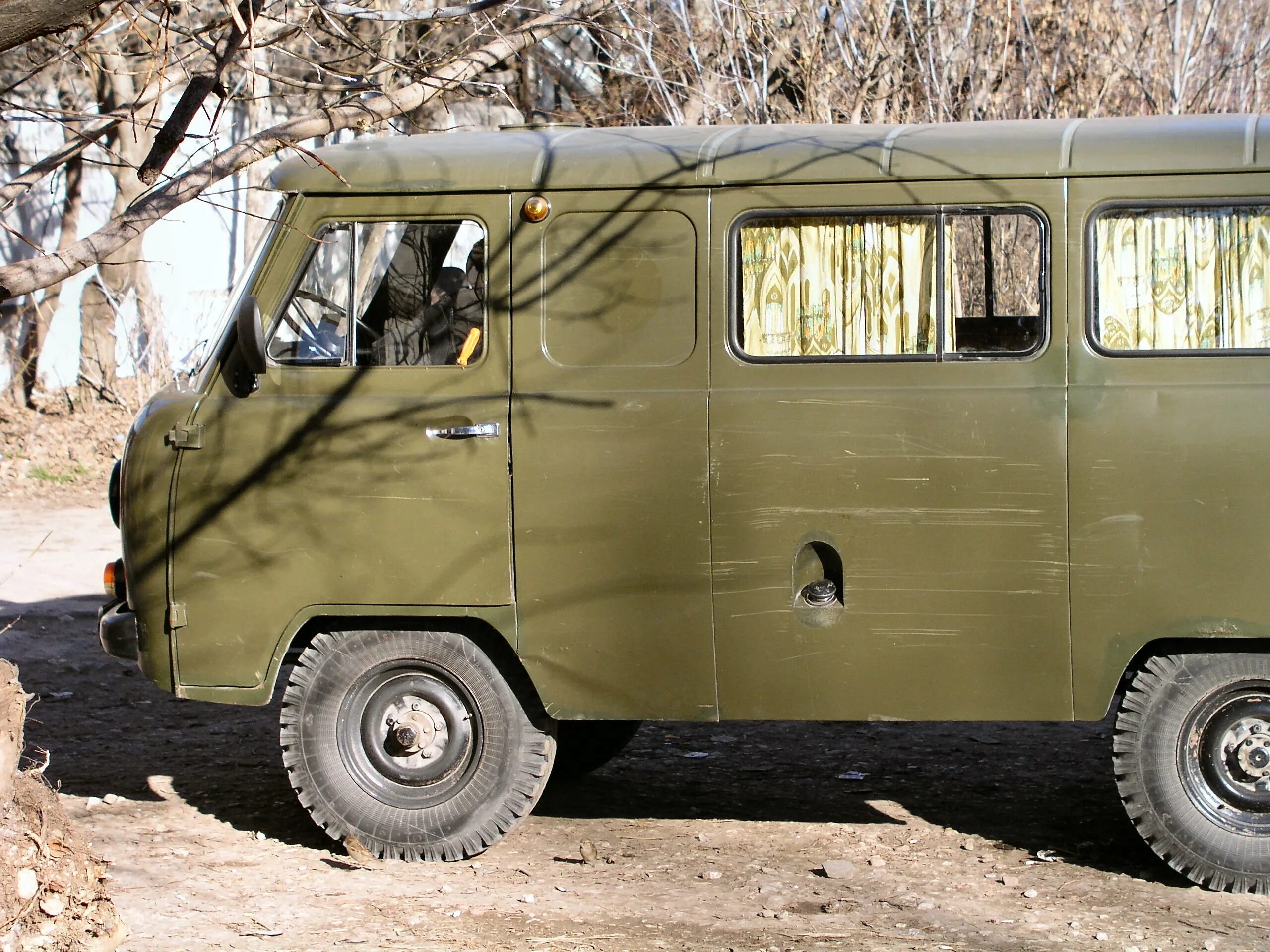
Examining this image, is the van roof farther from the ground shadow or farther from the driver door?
the ground shadow

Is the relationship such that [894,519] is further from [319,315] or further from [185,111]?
[185,111]

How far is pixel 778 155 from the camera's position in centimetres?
516

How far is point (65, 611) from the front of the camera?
9.95m

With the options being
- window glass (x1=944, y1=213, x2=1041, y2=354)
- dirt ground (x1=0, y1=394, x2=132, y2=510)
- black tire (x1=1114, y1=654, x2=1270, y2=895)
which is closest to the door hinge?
window glass (x1=944, y1=213, x2=1041, y2=354)

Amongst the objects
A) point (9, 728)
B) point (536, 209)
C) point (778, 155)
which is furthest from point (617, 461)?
point (9, 728)

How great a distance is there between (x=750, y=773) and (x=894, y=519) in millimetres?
2141

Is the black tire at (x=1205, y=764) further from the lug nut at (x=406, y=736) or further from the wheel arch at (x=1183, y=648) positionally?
the lug nut at (x=406, y=736)

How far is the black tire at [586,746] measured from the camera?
6.52 m

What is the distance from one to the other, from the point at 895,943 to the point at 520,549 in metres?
1.86

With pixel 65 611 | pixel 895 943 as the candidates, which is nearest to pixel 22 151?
pixel 65 611

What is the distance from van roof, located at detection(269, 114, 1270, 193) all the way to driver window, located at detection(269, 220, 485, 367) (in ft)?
0.57

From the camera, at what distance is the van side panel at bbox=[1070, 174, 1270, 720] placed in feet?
15.7

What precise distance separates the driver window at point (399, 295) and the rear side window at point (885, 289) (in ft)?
3.34

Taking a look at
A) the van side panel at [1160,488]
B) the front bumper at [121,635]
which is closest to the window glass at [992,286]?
the van side panel at [1160,488]
